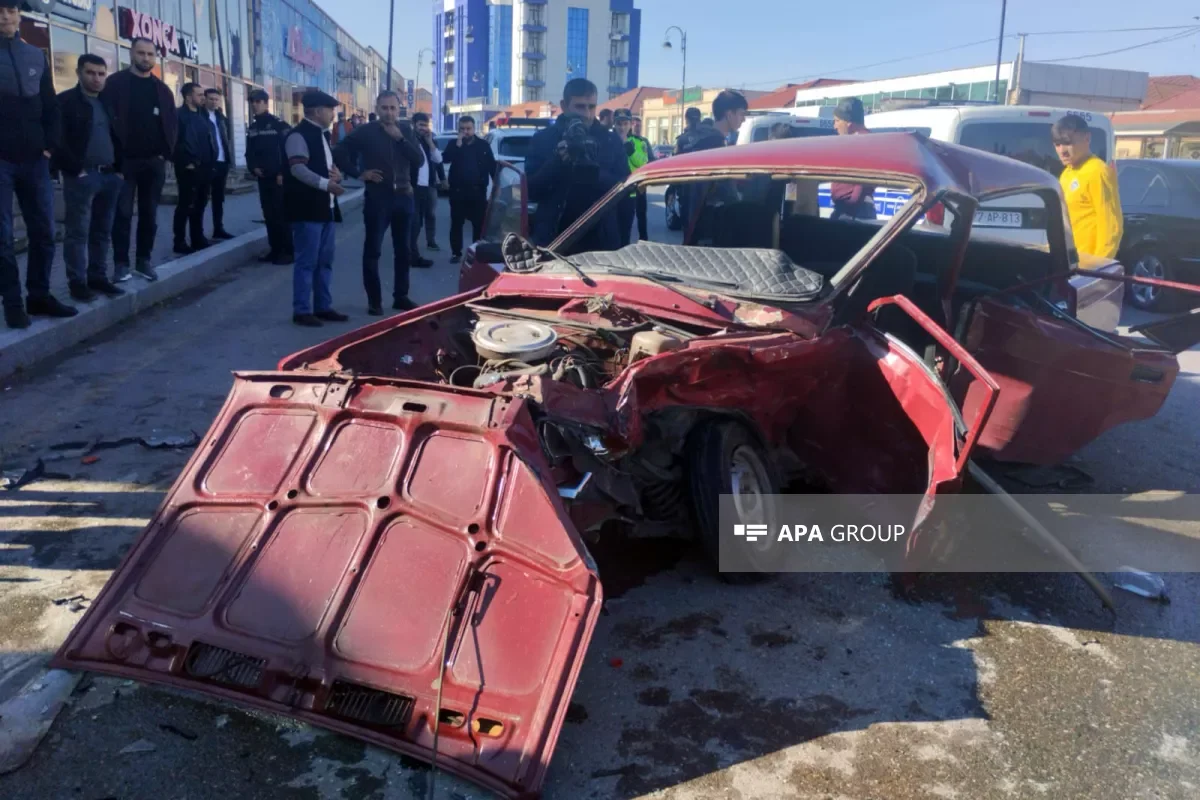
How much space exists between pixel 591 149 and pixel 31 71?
3726mm

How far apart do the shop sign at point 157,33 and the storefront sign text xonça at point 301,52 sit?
13347 millimetres

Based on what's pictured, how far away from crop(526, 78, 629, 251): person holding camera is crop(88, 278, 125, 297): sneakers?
347 cm

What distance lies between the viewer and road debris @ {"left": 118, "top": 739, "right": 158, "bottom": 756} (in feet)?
8.04

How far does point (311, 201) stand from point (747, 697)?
5778mm

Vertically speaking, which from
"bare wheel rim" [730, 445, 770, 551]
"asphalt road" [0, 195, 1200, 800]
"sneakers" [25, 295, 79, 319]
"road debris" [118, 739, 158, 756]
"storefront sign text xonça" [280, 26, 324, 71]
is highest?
"storefront sign text xonça" [280, 26, 324, 71]

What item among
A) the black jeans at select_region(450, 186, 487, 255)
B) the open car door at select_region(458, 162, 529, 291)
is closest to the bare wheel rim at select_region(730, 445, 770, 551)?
the open car door at select_region(458, 162, 529, 291)

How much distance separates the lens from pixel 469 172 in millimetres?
10898

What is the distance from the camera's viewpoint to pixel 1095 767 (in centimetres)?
262

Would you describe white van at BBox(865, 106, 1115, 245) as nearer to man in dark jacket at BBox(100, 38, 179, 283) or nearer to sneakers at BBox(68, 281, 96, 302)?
man in dark jacket at BBox(100, 38, 179, 283)

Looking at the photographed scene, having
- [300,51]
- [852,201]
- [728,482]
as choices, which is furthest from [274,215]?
[300,51]

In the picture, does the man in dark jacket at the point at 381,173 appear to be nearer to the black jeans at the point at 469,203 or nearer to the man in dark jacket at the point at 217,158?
the black jeans at the point at 469,203

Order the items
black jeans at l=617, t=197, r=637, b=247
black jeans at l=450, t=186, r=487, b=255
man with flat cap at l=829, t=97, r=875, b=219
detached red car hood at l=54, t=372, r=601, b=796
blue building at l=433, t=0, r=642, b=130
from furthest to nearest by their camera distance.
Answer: blue building at l=433, t=0, r=642, b=130 < black jeans at l=450, t=186, r=487, b=255 < black jeans at l=617, t=197, r=637, b=247 < man with flat cap at l=829, t=97, r=875, b=219 < detached red car hood at l=54, t=372, r=601, b=796

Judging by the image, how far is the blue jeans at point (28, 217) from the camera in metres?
5.79

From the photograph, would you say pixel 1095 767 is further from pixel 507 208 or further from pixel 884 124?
pixel 884 124
